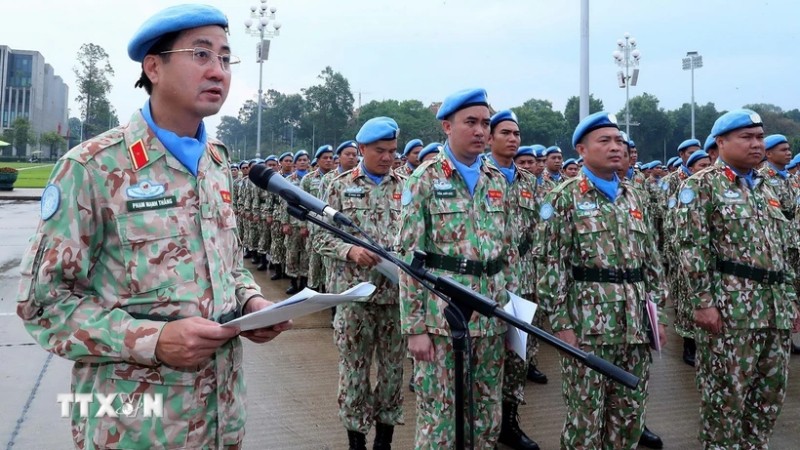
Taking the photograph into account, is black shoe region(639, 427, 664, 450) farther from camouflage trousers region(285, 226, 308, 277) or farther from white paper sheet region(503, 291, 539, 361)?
camouflage trousers region(285, 226, 308, 277)

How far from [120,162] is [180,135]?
0.23 meters

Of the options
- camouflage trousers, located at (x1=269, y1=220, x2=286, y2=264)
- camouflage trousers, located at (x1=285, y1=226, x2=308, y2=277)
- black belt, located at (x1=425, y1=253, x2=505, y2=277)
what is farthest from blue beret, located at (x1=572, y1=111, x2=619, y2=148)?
camouflage trousers, located at (x1=269, y1=220, x2=286, y2=264)

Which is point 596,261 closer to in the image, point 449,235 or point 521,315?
point 449,235

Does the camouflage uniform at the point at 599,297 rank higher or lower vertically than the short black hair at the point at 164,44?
lower

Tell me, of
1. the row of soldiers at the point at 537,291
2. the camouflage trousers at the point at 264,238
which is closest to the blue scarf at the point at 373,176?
the row of soldiers at the point at 537,291

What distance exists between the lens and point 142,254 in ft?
5.44

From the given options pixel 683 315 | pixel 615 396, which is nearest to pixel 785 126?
pixel 683 315

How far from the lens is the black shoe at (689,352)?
5.92 meters

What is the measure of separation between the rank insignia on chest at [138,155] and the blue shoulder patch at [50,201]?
217 millimetres

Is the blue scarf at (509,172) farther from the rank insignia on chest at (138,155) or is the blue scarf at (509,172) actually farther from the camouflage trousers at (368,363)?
the rank insignia on chest at (138,155)

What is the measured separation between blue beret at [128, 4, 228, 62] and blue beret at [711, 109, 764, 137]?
10.4 feet

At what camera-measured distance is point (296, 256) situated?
947 cm

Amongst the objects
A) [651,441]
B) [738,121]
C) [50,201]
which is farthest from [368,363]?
[738,121]

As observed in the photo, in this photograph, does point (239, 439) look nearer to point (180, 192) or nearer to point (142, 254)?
point (142, 254)
